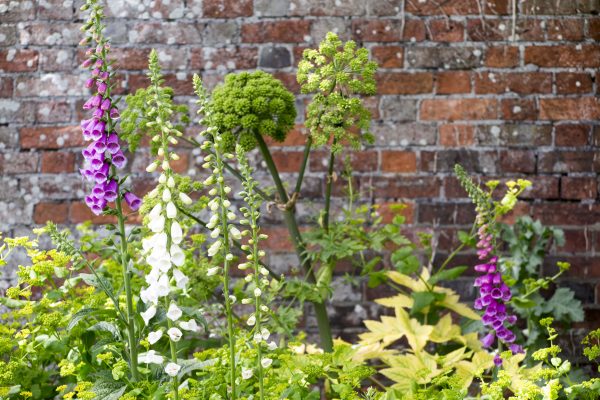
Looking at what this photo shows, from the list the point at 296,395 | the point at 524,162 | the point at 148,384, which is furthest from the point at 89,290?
the point at 524,162

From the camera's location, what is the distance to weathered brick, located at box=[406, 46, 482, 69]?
256 centimetres

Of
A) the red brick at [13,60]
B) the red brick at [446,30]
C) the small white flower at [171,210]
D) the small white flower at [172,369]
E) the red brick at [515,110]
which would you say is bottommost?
the small white flower at [172,369]

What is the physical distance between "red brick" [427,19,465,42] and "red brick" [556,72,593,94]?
338mm

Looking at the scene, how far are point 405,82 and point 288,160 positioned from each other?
1.47 feet

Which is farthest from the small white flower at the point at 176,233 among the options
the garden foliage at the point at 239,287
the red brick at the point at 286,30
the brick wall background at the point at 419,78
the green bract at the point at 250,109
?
the red brick at the point at 286,30

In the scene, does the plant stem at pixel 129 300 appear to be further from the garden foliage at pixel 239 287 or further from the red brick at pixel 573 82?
the red brick at pixel 573 82

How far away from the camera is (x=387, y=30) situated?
101 inches

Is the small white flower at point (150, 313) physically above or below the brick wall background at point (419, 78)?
below

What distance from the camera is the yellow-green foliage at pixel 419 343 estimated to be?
6.30ft

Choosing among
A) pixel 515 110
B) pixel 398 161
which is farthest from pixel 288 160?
pixel 515 110

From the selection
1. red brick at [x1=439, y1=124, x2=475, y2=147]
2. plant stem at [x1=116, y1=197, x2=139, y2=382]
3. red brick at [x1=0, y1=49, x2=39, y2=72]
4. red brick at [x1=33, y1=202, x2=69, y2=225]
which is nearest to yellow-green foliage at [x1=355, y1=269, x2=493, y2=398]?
red brick at [x1=439, y1=124, x2=475, y2=147]

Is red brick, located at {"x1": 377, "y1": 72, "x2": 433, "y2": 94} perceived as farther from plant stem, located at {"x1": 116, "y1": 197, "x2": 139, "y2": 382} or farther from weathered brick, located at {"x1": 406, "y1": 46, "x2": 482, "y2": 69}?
plant stem, located at {"x1": 116, "y1": 197, "x2": 139, "y2": 382}

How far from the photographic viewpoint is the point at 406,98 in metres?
2.58

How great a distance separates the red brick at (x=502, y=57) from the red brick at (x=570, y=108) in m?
0.16
